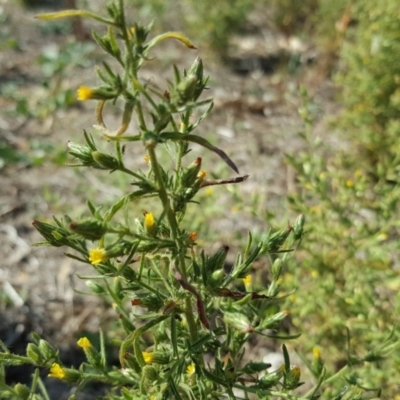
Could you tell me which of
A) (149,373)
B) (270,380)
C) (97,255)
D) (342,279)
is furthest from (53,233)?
(342,279)

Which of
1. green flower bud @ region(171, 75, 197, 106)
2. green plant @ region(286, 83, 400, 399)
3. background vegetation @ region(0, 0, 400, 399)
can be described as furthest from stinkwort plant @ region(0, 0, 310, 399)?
green plant @ region(286, 83, 400, 399)

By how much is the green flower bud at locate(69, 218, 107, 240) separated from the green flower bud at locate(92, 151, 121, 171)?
0.10 meters

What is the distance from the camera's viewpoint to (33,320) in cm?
229

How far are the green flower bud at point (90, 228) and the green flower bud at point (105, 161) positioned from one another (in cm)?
10

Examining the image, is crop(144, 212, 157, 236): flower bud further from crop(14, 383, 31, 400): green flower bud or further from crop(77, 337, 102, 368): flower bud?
crop(14, 383, 31, 400): green flower bud

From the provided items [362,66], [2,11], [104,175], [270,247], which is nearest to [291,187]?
[362,66]

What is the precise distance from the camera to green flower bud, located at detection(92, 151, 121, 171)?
35.0 inches

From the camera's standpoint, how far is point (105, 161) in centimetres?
90

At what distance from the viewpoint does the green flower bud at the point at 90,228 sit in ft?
2.79

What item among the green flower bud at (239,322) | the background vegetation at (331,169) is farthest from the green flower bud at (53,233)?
the background vegetation at (331,169)

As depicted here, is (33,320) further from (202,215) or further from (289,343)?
(289,343)

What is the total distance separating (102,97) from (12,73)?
375 centimetres

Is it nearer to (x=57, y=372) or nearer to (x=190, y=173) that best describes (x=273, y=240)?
(x=190, y=173)

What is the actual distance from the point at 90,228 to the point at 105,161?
0.12 metres
